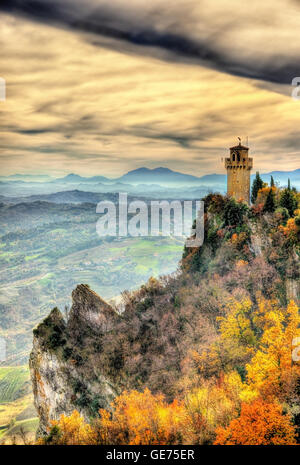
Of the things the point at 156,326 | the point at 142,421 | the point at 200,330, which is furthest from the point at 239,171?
the point at 142,421

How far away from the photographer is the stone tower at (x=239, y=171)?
169 feet

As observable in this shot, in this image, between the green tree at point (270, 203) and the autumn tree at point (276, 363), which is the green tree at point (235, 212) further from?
the autumn tree at point (276, 363)

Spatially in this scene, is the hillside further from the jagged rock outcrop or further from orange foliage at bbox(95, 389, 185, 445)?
orange foliage at bbox(95, 389, 185, 445)

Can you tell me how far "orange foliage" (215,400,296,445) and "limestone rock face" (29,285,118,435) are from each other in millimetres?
17407

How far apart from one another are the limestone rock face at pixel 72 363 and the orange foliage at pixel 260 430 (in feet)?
57.1

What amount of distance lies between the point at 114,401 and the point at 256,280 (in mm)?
21939

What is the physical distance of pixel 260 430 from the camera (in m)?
26.7

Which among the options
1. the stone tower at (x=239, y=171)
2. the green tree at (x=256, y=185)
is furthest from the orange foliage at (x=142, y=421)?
the green tree at (x=256, y=185)

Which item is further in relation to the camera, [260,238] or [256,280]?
[260,238]

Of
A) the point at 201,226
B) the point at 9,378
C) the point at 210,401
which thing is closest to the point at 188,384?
the point at 210,401

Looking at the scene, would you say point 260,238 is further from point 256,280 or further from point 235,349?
point 235,349

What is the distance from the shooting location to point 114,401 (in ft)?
130

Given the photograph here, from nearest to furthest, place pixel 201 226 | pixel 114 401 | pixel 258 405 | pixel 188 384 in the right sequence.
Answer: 1. pixel 258 405
2. pixel 188 384
3. pixel 114 401
4. pixel 201 226
